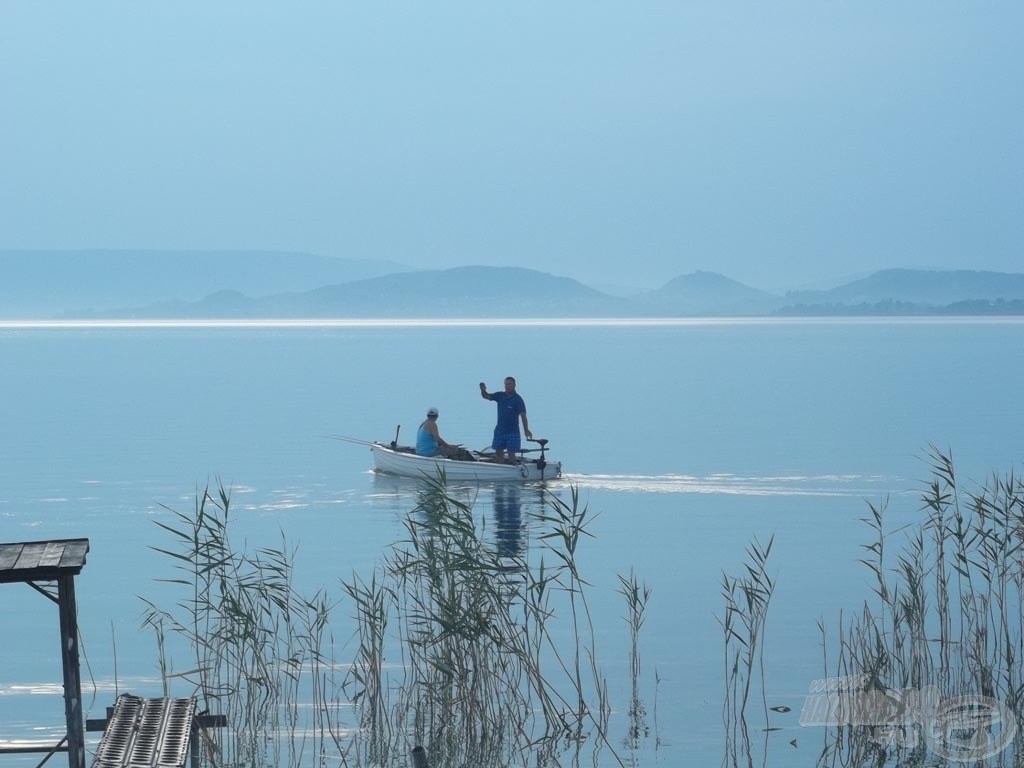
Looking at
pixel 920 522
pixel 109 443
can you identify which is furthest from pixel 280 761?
pixel 109 443

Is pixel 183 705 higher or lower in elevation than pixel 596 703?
higher

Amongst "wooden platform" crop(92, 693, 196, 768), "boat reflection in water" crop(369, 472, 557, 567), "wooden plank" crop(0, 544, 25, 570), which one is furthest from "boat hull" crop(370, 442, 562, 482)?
"wooden plank" crop(0, 544, 25, 570)

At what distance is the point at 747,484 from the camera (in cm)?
3538

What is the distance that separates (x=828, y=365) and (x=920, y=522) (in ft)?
286

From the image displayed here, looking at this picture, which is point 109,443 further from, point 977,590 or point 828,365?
point 828,365

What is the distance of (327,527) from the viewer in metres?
27.9

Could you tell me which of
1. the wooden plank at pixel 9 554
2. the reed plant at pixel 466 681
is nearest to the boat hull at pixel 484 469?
the reed plant at pixel 466 681

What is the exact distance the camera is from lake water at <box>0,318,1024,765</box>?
17.0m

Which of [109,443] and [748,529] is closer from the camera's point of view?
[748,529]

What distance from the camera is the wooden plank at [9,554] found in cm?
764

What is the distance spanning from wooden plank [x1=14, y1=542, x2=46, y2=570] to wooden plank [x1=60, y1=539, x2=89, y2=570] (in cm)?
14

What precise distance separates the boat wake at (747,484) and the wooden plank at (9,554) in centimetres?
2608

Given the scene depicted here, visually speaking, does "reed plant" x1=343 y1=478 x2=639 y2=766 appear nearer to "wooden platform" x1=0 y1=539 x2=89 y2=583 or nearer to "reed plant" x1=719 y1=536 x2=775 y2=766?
"reed plant" x1=719 y1=536 x2=775 y2=766

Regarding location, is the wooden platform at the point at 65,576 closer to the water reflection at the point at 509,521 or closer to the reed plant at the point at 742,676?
the reed plant at the point at 742,676
